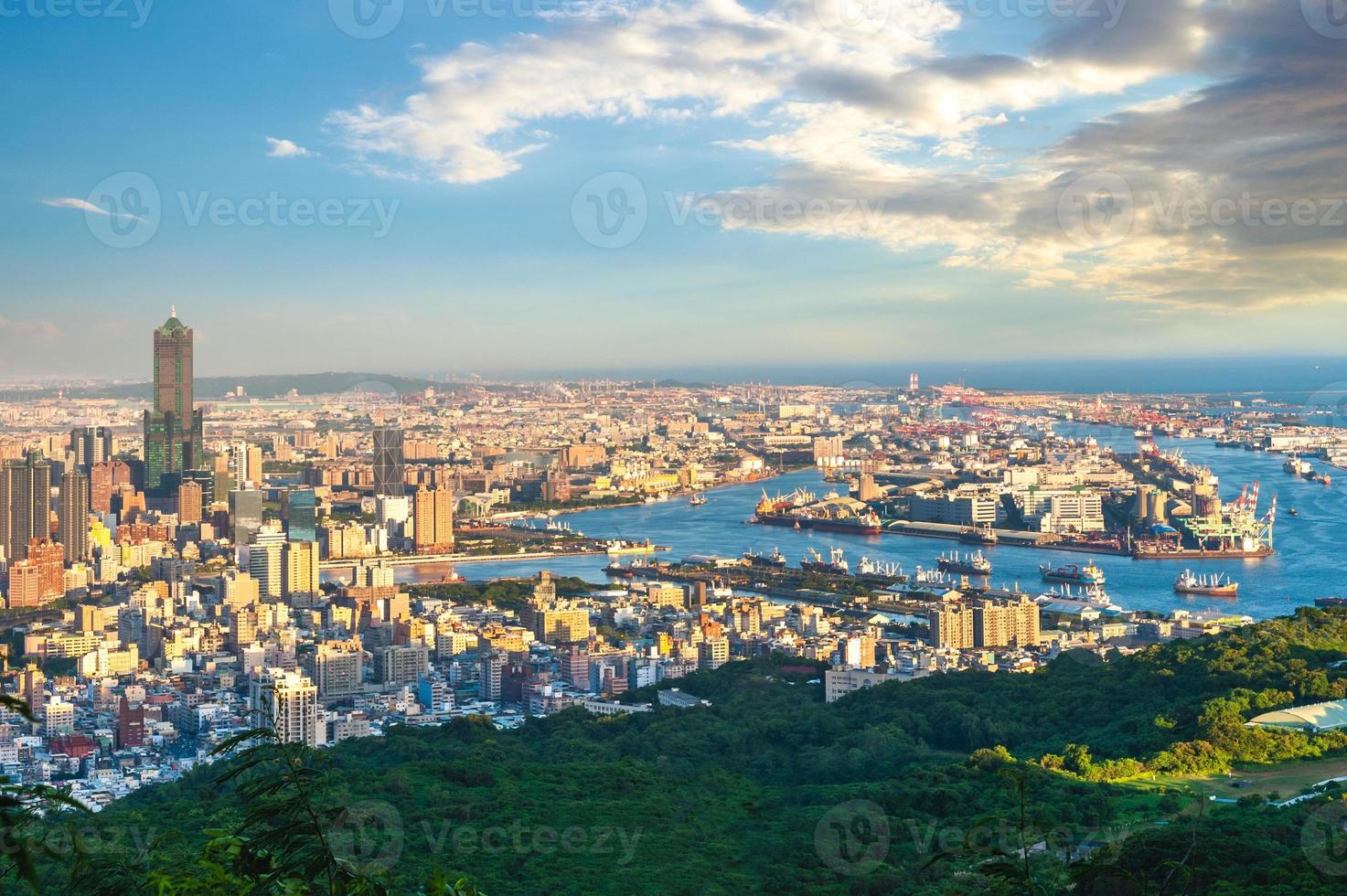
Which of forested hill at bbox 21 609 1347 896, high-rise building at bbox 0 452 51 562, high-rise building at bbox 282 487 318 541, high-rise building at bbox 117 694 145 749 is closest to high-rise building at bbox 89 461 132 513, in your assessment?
high-rise building at bbox 0 452 51 562

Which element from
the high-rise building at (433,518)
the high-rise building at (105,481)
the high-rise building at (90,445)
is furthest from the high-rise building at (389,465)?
the high-rise building at (90,445)

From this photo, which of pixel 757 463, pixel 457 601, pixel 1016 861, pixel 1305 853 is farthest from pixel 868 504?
pixel 1016 861

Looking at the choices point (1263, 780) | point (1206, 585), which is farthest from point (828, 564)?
point (1263, 780)

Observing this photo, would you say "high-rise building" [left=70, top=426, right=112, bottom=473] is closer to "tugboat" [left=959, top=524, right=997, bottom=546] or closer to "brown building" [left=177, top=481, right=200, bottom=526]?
"brown building" [left=177, top=481, right=200, bottom=526]

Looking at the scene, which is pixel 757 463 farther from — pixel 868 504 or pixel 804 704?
pixel 804 704

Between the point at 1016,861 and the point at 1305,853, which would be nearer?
the point at 1016,861

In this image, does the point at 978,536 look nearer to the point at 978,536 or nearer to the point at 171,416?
the point at 978,536
